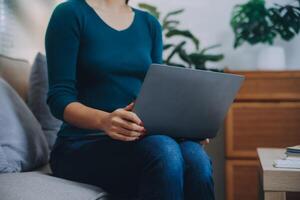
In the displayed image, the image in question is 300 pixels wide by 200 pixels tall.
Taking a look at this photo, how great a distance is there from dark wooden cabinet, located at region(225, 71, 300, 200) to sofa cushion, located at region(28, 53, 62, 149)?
2.92 feet

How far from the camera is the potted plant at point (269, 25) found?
7.17 ft

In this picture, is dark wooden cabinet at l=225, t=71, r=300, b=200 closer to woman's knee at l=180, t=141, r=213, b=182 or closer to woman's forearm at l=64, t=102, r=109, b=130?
woman's knee at l=180, t=141, r=213, b=182

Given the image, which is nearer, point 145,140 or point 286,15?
point 145,140

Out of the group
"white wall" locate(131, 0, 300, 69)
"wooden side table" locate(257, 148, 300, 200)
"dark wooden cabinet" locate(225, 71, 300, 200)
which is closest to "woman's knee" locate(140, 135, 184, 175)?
"wooden side table" locate(257, 148, 300, 200)

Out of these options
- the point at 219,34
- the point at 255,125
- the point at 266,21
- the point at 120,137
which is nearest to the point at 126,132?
the point at 120,137

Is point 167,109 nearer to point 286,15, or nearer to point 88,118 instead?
point 88,118

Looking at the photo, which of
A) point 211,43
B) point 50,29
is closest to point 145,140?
point 50,29

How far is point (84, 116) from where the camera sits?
39.6 inches

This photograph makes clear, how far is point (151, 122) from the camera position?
966mm

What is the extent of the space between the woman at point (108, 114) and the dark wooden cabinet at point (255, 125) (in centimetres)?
92

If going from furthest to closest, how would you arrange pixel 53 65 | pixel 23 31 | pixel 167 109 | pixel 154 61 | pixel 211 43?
pixel 211 43
pixel 23 31
pixel 154 61
pixel 53 65
pixel 167 109

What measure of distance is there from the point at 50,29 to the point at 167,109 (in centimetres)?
39

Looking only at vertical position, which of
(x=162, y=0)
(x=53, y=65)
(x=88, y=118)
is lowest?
(x=88, y=118)

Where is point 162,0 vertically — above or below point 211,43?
above
